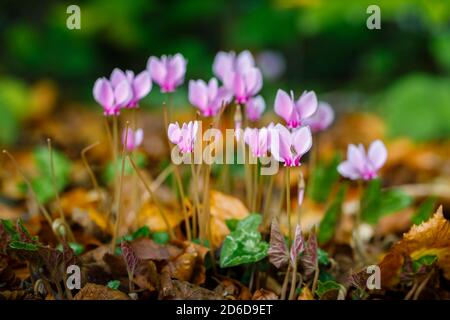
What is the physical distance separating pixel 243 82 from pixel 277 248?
0.32m

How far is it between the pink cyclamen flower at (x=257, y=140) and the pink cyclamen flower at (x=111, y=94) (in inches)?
9.3

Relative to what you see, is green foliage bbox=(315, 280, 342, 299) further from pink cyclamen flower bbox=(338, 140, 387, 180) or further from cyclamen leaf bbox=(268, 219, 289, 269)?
pink cyclamen flower bbox=(338, 140, 387, 180)

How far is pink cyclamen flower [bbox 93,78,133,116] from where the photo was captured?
125 cm

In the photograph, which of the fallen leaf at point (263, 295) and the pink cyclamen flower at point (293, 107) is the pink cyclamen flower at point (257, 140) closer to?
the pink cyclamen flower at point (293, 107)

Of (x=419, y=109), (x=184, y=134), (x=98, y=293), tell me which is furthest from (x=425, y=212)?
(x=419, y=109)

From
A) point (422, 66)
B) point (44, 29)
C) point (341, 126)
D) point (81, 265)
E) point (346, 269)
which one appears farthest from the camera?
point (44, 29)

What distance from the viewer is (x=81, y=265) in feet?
4.04

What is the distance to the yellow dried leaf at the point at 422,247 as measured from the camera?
1197 mm

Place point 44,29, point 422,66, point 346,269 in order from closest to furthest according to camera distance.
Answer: point 346,269, point 422,66, point 44,29

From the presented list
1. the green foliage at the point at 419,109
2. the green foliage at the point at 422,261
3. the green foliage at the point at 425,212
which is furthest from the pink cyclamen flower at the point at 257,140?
the green foliage at the point at 419,109

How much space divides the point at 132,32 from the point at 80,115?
3.01ft

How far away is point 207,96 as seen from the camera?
1.32m
